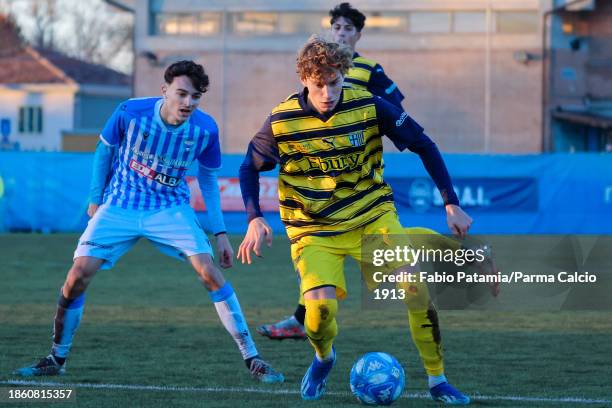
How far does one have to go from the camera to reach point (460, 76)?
153ft

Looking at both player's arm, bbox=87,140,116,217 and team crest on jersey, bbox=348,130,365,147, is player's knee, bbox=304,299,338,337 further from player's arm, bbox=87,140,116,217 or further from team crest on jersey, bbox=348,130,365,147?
player's arm, bbox=87,140,116,217

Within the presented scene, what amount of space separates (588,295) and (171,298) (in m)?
4.89

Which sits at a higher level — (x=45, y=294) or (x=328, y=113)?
(x=328, y=113)

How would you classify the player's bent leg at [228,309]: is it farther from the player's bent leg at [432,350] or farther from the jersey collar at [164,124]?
the player's bent leg at [432,350]

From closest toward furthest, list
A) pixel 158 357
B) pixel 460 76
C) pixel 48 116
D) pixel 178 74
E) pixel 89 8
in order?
1. pixel 178 74
2. pixel 158 357
3. pixel 460 76
4. pixel 48 116
5. pixel 89 8

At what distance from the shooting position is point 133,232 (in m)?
7.69

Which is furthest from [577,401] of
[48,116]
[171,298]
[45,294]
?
[48,116]

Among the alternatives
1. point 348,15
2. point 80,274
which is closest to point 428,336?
point 80,274

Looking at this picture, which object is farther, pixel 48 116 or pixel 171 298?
pixel 48 116

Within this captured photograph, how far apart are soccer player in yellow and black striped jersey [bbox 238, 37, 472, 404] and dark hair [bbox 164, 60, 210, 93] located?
2.27 ft

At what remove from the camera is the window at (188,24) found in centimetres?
4909

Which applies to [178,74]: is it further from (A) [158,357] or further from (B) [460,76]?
(B) [460,76]

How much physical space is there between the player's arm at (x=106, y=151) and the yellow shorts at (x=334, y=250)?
151 centimetres

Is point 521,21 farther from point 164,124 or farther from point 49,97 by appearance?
point 164,124
